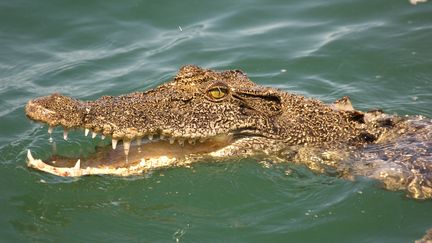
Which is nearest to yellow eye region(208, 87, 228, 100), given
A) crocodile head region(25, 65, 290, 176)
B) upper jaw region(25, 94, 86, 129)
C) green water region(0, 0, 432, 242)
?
crocodile head region(25, 65, 290, 176)

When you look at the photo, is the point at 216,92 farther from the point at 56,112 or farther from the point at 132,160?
the point at 56,112

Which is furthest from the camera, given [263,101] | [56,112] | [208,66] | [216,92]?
[208,66]

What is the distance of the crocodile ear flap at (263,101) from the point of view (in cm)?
696

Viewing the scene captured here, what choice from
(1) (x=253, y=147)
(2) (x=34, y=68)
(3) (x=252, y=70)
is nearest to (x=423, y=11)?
(3) (x=252, y=70)

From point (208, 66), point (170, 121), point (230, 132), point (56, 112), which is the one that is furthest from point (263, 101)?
point (208, 66)

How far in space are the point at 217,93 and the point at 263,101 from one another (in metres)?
0.62

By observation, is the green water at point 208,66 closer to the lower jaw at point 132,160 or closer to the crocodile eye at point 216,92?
the lower jaw at point 132,160

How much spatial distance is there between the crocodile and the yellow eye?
0.01 m

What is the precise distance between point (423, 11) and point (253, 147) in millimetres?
7342

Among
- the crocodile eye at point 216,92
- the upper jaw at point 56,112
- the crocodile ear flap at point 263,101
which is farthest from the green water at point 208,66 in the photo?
the upper jaw at point 56,112

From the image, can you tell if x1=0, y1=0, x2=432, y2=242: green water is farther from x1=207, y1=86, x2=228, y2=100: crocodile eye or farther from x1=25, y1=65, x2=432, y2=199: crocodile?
x1=207, y1=86, x2=228, y2=100: crocodile eye

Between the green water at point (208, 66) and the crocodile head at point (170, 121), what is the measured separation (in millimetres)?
290

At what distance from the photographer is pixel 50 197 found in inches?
268

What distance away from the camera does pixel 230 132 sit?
6.82 meters
